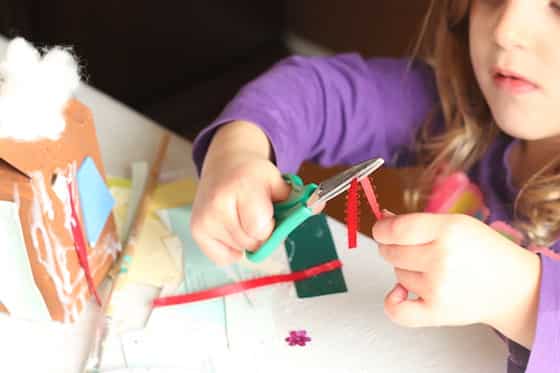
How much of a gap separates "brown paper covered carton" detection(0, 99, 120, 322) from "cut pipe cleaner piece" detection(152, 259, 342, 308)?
0.21ft

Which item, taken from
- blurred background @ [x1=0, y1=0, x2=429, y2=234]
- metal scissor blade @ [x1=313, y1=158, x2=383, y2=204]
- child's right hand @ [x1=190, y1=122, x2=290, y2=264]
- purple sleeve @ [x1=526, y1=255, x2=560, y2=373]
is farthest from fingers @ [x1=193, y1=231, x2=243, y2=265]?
blurred background @ [x1=0, y1=0, x2=429, y2=234]

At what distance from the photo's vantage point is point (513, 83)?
612 mm

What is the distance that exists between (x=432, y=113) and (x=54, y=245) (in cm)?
46

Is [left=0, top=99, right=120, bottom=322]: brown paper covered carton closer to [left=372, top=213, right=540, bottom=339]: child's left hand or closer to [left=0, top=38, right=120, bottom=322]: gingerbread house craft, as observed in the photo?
[left=0, top=38, right=120, bottom=322]: gingerbread house craft

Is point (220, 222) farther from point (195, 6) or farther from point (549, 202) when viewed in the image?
point (195, 6)

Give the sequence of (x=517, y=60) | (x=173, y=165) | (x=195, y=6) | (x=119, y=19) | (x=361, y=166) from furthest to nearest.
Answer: (x=195, y=6) → (x=119, y=19) → (x=173, y=165) → (x=517, y=60) → (x=361, y=166)

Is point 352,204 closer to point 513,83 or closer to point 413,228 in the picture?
point 413,228

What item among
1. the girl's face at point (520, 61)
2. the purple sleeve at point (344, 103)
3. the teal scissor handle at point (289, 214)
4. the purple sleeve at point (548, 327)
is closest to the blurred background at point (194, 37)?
the purple sleeve at point (344, 103)

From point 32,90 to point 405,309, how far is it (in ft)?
0.97

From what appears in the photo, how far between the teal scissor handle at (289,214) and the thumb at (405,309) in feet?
0.28

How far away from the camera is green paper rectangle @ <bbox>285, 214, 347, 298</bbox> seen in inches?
22.3

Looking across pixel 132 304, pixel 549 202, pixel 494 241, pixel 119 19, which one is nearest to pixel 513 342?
pixel 494 241

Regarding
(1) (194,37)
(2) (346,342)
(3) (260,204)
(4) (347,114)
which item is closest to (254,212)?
(3) (260,204)

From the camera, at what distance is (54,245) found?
0.49 m
